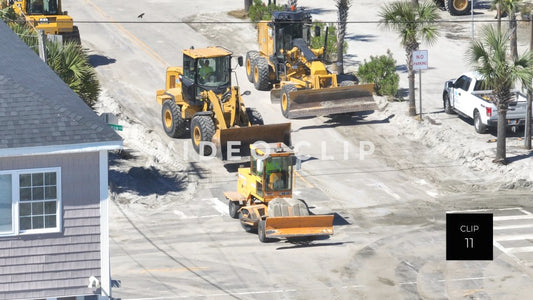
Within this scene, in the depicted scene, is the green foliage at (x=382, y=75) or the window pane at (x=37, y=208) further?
the green foliage at (x=382, y=75)

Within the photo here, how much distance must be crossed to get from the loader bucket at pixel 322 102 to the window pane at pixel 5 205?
19.6 m

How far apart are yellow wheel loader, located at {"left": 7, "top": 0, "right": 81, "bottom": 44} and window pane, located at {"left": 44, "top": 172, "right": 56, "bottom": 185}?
25.1 meters

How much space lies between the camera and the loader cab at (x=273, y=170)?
2981 centimetres

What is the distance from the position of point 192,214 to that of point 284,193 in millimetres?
2920

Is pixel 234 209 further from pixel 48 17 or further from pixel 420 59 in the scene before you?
pixel 48 17

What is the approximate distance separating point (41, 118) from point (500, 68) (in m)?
18.1

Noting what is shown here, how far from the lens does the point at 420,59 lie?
3862cm

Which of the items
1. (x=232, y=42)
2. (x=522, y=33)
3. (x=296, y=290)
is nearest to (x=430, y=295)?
(x=296, y=290)

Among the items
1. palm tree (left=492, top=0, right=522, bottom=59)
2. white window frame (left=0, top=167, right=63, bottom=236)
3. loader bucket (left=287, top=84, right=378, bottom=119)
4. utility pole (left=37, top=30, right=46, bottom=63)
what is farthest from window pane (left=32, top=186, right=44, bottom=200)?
palm tree (left=492, top=0, right=522, bottom=59)

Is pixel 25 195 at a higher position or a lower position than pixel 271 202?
higher

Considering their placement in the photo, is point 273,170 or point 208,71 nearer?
point 273,170

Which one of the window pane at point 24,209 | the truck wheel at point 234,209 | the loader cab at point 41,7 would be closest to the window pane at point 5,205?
the window pane at point 24,209

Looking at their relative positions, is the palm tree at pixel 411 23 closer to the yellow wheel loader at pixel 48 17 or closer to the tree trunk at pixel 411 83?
the tree trunk at pixel 411 83

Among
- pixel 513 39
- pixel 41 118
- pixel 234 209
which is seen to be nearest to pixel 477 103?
pixel 513 39
